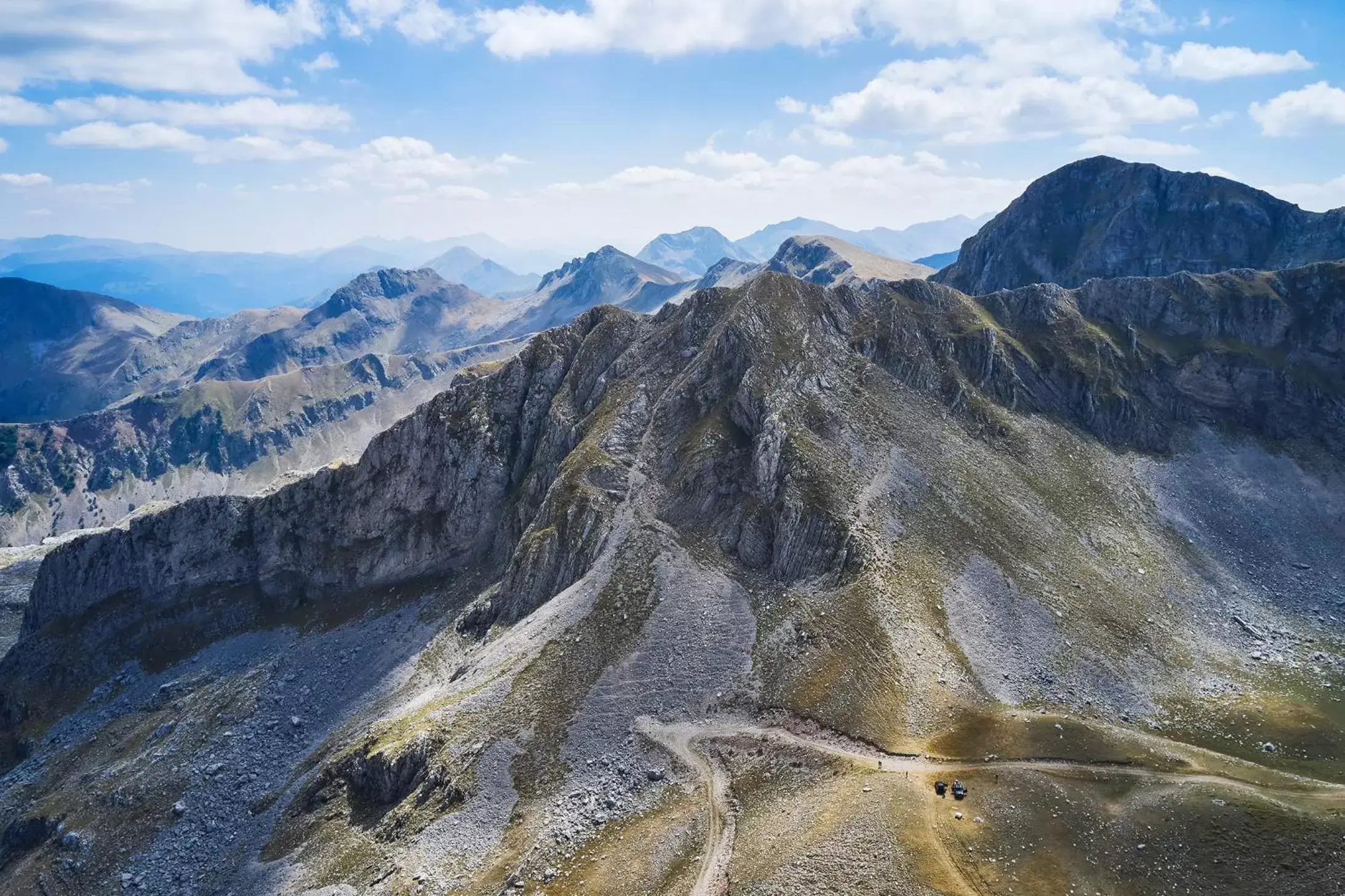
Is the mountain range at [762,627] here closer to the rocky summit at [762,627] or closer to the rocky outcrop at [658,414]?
the rocky summit at [762,627]

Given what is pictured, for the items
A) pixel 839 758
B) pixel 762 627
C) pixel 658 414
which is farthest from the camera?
pixel 658 414

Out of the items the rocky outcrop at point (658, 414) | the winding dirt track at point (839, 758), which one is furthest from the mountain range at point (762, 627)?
the rocky outcrop at point (658, 414)

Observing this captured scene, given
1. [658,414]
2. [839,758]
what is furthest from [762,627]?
[658,414]

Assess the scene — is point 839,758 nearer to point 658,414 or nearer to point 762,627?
point 762,627

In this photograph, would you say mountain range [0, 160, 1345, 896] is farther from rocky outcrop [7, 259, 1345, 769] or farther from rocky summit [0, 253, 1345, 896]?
rocky outcrop [7, 259, 1345, 769]

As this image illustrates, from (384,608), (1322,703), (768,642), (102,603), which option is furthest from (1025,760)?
(102,603)

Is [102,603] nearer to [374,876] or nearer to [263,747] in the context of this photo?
[263,747]

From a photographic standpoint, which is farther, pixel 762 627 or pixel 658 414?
pixel 658 414
